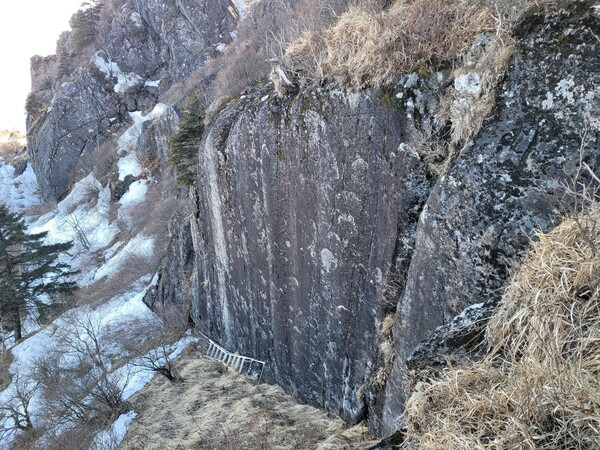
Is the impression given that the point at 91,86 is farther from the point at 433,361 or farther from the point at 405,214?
the point at 433,361

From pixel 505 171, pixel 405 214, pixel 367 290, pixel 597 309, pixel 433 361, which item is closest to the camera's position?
pixel 597 309

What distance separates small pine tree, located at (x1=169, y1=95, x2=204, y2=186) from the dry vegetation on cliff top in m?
7.04

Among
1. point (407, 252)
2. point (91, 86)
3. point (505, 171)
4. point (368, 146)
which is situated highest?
point (91, 86)

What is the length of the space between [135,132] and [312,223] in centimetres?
3327

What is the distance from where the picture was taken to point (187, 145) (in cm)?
1622

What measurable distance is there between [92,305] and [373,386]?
19.2 metres

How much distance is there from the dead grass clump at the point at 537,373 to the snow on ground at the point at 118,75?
145 ft

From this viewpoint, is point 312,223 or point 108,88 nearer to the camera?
point 312,223

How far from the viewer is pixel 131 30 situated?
40.6 meters

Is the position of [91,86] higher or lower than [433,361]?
higher

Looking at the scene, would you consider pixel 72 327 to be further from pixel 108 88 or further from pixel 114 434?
pixel 108 88

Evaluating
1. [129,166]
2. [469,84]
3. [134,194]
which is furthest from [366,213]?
[129,166]

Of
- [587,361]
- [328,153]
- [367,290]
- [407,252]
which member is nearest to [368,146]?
[328,153]

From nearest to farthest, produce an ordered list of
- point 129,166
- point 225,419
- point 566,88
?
point 566,88 → point 225,419 → point 129,166
